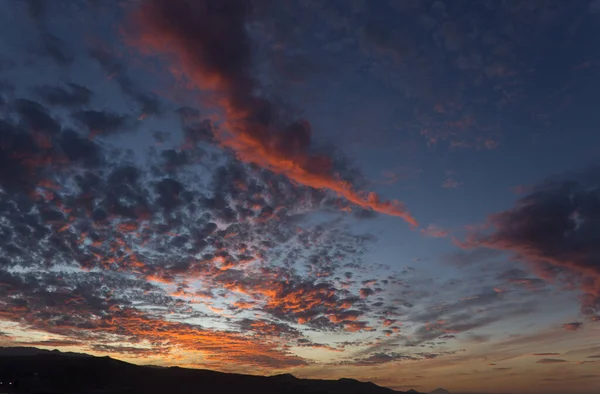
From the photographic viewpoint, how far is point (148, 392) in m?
198

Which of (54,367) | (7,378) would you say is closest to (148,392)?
(54,367)

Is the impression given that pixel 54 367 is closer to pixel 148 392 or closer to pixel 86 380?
pixel 86 380

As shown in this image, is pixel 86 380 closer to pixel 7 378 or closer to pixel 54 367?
pixel 54 367

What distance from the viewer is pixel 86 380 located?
194m

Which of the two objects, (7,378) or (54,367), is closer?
(7,378)

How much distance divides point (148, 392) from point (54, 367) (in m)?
49.2

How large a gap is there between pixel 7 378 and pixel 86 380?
32897mm

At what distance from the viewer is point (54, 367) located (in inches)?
7790

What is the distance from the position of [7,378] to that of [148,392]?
61.6 metres

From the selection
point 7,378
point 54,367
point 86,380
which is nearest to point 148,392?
point 86,380

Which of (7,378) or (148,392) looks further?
(148,392)

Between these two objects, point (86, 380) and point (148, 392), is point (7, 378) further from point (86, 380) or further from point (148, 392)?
point (148, 392)

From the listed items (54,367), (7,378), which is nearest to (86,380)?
A: (54,367)
